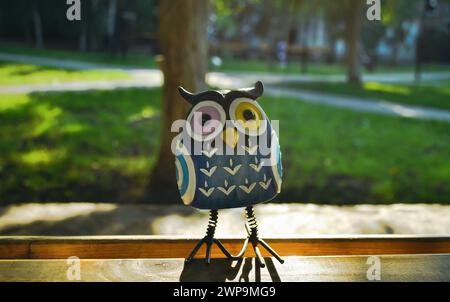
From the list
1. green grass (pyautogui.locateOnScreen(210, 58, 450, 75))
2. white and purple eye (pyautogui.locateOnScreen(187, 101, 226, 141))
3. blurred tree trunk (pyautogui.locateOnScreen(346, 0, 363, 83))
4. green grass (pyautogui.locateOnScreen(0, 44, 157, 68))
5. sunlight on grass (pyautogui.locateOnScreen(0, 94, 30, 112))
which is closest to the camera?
white and purple eye (pyautogui.locateOnScreen(187, 101, 226, 141))

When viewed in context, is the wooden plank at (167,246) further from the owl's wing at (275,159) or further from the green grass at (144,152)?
the green grass at (144,152)

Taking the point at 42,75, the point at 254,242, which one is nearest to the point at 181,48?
the point at 254,242

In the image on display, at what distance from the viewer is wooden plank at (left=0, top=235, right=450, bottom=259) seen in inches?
77.8

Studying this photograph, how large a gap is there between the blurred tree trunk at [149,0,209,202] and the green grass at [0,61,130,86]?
5.24 m

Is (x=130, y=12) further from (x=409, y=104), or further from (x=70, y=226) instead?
(x=70, y=226)

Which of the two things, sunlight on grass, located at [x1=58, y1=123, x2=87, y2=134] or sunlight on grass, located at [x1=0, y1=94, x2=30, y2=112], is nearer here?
sunlight on grass, located at [x1=58, y1=123, x2=87, y2=134]

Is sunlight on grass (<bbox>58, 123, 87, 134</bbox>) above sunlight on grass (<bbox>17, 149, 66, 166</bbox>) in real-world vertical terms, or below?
above

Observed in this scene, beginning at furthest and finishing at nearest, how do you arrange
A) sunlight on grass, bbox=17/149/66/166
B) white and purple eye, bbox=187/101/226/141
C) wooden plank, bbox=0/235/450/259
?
sunlight on grass, bbox=17/149/66/166 → wooden plank, bbox=0/235/450/259 → white and purple eye, bbox=187/101/226/141

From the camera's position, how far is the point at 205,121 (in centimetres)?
157

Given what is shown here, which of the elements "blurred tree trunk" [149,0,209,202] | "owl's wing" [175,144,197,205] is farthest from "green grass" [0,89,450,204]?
"owl's wing" [175,144,197,205]

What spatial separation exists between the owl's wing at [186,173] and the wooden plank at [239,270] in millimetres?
282

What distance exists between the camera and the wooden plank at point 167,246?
198cm

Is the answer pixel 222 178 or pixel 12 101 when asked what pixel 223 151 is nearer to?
pixel 222 178

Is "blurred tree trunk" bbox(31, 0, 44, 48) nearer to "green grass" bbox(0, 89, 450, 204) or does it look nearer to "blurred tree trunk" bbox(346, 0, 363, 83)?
"green grass" bbox(0, 89, 450, 204)
